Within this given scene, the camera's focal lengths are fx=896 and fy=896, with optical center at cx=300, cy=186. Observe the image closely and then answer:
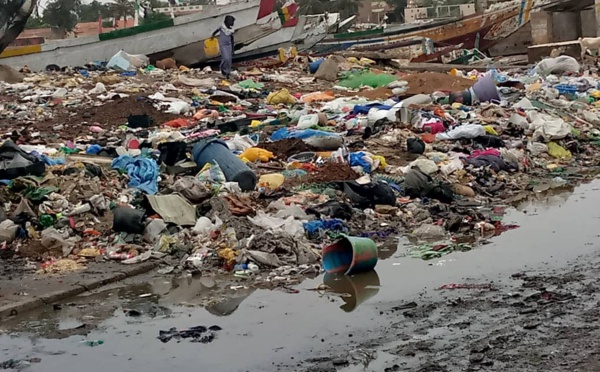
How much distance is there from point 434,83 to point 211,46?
24.7 feet

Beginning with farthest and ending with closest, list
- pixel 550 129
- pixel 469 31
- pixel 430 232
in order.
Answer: pixel 469 31, pixel 550 129, pixel 430 232

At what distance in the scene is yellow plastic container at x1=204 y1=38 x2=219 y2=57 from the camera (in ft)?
73.5

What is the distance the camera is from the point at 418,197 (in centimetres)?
916

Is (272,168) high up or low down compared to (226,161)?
down

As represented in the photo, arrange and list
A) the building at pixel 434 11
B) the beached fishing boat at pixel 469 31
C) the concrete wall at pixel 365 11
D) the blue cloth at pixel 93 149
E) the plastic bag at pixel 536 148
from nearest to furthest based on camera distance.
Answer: the blue cloth at pixel 93 149
the plastic bag at pixel 536 148
the beached fishing boat at pixel 469 31
the building at pixel 434 11
the concrete wall at pixel 365 11

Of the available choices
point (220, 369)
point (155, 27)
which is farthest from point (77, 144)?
point (155, 27)

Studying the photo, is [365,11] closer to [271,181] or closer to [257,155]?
[257,155]

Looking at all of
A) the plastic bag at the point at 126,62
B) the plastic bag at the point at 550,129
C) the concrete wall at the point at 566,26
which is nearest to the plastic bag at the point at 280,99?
the plastic bag at the point at 550,129

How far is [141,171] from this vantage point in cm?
920

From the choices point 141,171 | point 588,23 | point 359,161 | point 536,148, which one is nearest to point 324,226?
point 141,171

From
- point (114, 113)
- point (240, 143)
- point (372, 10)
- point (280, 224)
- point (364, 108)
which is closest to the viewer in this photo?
point (280, 224)

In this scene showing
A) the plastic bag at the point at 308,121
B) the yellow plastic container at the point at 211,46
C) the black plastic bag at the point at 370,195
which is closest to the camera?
the black plastic bag at the point at 370,195

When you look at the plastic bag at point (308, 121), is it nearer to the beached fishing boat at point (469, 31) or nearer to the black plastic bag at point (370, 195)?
the black plastic bag at point (370, 195)

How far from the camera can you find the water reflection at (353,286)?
594cm
